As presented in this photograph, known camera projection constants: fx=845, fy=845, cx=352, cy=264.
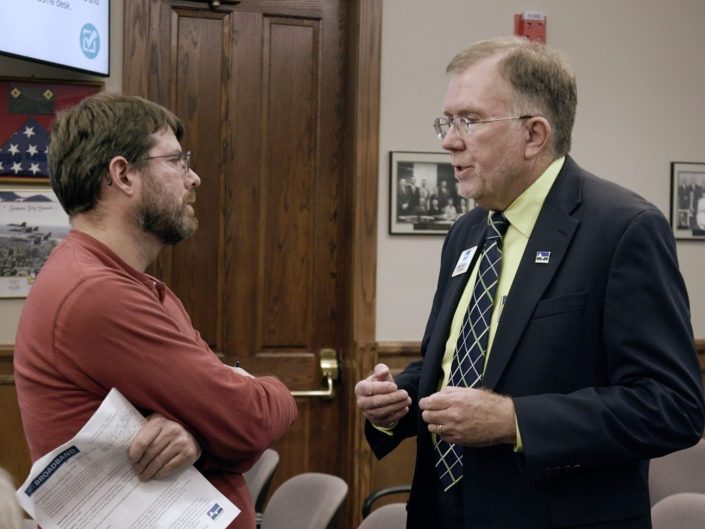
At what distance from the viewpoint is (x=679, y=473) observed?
3.59 m

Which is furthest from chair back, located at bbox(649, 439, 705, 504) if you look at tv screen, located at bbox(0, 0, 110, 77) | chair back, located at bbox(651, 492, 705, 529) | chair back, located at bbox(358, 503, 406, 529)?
tv screen, located at bbox(0, 0, 110, 77)

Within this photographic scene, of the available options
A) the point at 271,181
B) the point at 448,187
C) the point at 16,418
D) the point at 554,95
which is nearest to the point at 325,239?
the point at 271,181

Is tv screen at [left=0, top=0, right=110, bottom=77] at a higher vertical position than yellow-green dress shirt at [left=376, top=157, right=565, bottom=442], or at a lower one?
higher

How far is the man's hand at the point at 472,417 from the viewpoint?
1.57 meters

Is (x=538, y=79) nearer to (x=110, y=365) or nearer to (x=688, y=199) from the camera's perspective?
(x=110, y=365)

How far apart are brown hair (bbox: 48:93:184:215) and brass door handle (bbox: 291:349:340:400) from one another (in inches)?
107

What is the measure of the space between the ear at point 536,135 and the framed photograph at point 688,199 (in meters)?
3.31

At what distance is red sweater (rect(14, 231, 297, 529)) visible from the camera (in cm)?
166

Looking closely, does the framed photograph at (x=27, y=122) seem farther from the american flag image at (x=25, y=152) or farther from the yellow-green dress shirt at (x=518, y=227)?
the yellow-green dress shirt at (x=518, y=227)

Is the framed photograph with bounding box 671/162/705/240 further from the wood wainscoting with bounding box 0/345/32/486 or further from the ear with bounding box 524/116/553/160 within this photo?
the wood wainscoting with bounding box 0/345/32/486

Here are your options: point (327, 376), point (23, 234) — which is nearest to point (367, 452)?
point (327, 376)

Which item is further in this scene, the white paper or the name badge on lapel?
the name badge on lapel

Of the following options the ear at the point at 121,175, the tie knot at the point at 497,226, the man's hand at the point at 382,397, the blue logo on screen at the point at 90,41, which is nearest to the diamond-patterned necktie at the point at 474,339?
the tie knot at the point at 497,226

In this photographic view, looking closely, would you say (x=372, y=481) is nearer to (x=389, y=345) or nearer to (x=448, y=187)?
(x=389, y=345)
